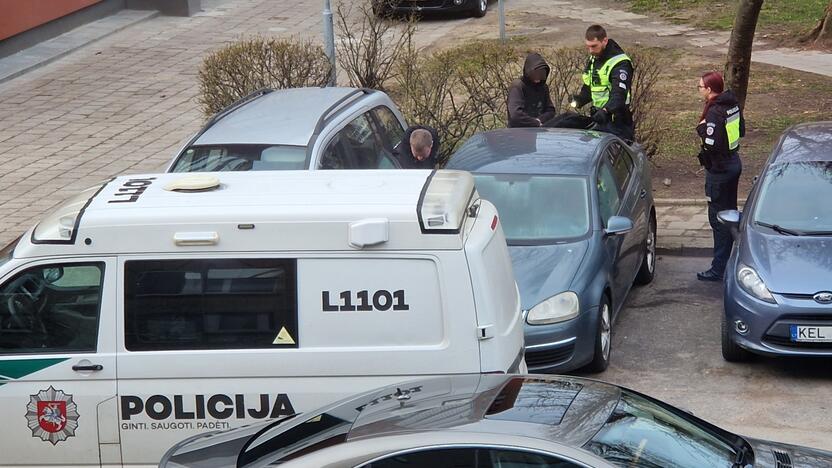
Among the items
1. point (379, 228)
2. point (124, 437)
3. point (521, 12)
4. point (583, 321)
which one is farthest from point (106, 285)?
point (521, 12)

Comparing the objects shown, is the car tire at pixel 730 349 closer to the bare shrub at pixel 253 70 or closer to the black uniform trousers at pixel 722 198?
the black uniform trousers at pixel 722 198

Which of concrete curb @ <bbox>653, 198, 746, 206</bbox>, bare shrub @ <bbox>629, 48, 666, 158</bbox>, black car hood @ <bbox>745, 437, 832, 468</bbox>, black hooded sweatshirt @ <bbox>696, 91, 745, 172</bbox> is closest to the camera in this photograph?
black car hood @ <bbox>745, 437, 832, 468</bbox>

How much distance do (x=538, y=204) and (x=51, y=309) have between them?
4319mm

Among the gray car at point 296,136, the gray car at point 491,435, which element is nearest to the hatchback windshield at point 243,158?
the gray car at point 296,136

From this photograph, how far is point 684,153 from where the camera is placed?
47.6 feet

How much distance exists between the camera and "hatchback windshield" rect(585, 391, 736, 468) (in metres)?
4.77

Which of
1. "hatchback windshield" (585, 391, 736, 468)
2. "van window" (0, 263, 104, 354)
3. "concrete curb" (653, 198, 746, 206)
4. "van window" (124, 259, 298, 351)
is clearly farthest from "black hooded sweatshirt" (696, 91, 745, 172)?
"van window" (0, 263, 104, 354)

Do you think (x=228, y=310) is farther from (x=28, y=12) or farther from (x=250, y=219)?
(x=28, y=12)

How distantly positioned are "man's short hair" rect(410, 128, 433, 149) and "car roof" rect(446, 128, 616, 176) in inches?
14.4

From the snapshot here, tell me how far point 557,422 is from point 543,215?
4.68 m

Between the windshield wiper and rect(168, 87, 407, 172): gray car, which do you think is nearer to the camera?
the windshield wiper

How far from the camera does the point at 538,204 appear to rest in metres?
9.48

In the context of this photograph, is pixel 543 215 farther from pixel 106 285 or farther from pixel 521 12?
pixel 521 12

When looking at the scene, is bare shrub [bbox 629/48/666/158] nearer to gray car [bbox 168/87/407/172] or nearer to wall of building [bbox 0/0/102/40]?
gray car [bbox 168/87/407/172]
